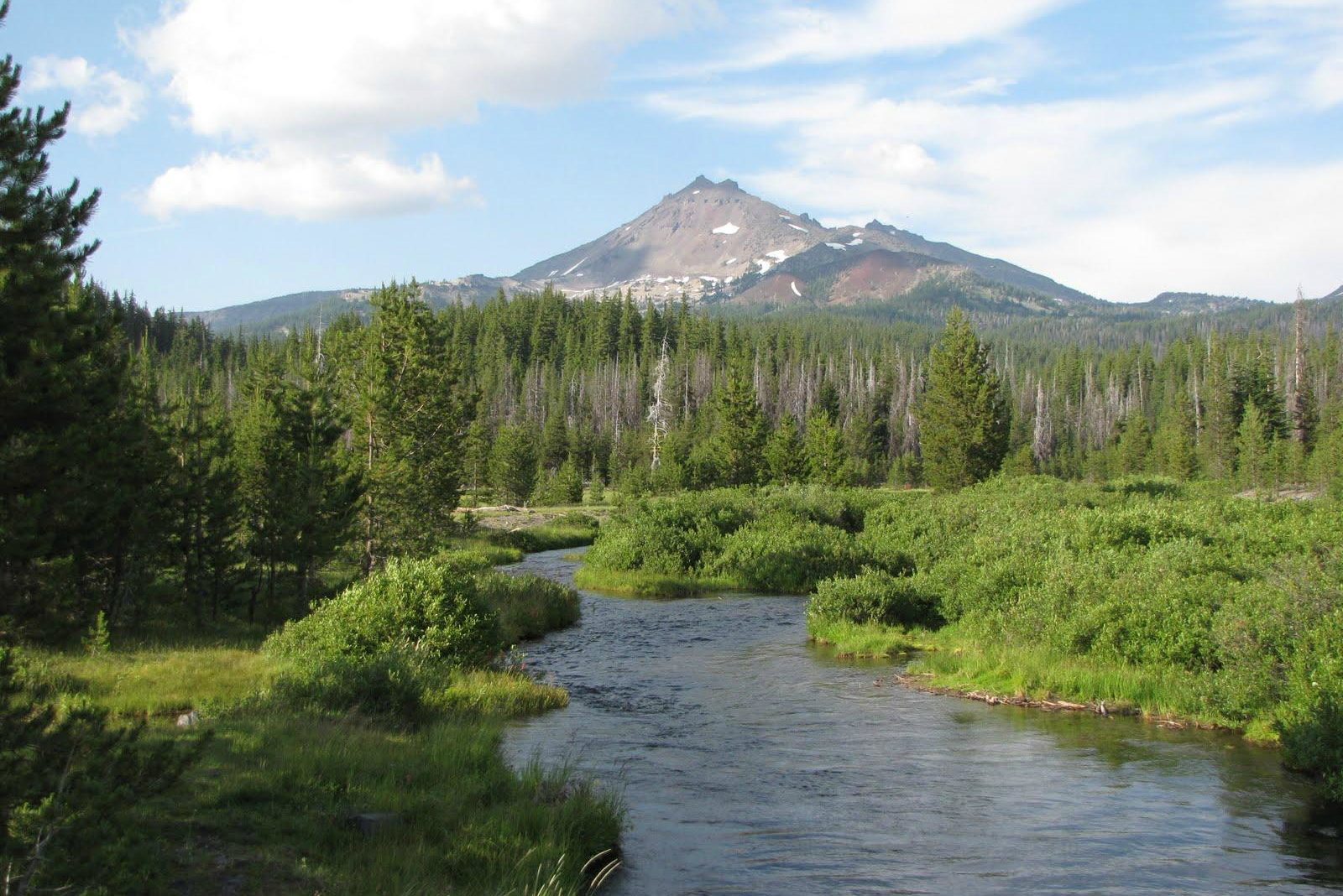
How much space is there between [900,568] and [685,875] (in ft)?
93.1

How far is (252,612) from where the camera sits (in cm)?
2889

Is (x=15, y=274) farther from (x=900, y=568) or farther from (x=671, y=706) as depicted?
(x=900, y=568)

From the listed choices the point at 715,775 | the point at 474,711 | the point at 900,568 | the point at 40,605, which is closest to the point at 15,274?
the point at 40,605

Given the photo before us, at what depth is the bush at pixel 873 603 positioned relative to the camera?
27938 millimetres

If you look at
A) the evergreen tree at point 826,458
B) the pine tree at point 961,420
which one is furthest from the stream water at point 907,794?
the evergreen tree at point 826,458

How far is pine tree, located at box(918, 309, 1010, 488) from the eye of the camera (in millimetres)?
64375

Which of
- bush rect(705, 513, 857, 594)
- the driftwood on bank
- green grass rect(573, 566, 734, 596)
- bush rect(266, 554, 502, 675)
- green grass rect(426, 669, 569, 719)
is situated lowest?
green grass rect(573, 566, 734, 596)

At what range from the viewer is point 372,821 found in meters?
10.4

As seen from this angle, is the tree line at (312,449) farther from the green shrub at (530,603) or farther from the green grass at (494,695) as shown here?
the green grass at (494,695)

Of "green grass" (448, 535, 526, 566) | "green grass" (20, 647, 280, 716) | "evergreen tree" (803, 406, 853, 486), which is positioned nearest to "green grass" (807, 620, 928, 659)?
"green grass" (20, 647, 280, 716)

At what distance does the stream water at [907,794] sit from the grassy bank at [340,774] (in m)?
1.11

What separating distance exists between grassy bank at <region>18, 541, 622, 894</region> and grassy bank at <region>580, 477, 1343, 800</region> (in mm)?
10124

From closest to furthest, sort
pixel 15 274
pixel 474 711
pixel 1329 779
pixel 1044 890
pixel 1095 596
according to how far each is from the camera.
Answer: pixel 1044 890 < pixel 15 274 < pixel 1329 779 < pixel 474 711 < pixel 1095 596

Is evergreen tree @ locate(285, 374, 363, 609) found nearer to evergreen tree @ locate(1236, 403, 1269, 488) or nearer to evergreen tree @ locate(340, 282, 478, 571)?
evergreen tree @ locate(340, 282, 478, 571)
